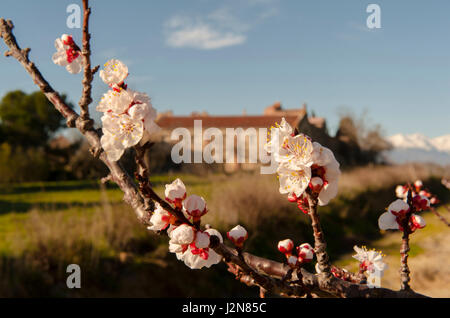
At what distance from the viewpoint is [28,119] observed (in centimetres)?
1666

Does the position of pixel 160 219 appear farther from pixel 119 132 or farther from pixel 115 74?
pixel 115 74

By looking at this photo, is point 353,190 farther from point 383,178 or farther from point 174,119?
point 174,119

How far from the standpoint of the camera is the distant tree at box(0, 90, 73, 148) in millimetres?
16531

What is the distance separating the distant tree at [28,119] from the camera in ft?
54.2

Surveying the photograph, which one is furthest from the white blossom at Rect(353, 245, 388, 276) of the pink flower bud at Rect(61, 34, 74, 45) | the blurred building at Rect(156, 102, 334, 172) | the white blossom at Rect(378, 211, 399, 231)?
the blurred building at Rect(156, 102, 334, 172)

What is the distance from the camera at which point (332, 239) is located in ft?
24.5

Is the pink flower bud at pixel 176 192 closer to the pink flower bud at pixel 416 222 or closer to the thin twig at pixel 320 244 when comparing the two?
the thin twig at pixel 320 244

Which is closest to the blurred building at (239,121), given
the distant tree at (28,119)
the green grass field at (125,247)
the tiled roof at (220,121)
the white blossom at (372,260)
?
the tiled roof at (220,121)

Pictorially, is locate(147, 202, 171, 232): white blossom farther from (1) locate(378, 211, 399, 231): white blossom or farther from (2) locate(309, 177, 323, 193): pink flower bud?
(1) locate(378, 211, 399, 231): white blossom

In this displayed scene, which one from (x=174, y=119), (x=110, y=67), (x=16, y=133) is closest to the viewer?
(x=110, y=67)

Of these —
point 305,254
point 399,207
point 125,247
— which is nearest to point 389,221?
point 399,207

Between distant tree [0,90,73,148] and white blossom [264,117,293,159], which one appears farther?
distant tree [0,90,73,148]
